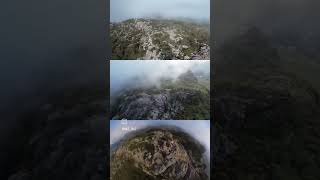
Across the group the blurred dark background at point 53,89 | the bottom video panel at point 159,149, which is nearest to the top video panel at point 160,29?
the blurred dark background at point 53,89

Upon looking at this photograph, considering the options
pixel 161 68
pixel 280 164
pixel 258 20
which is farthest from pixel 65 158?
pixel 258 20

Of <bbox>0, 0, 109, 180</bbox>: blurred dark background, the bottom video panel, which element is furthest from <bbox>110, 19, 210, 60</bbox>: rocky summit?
the bottom video panel

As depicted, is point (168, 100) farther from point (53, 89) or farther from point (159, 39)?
point (53, 89)

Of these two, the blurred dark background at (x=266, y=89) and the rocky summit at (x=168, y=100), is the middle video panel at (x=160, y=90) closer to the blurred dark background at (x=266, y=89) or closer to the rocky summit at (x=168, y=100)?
the rocky summit at (x=168, y=100)

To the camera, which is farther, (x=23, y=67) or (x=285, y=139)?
(x=23, y=67)

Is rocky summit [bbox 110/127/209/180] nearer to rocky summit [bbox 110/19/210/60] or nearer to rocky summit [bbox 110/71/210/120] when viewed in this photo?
rocky summit [bbox 110/71/210/120]

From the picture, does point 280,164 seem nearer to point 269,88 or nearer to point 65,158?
point 269,88
